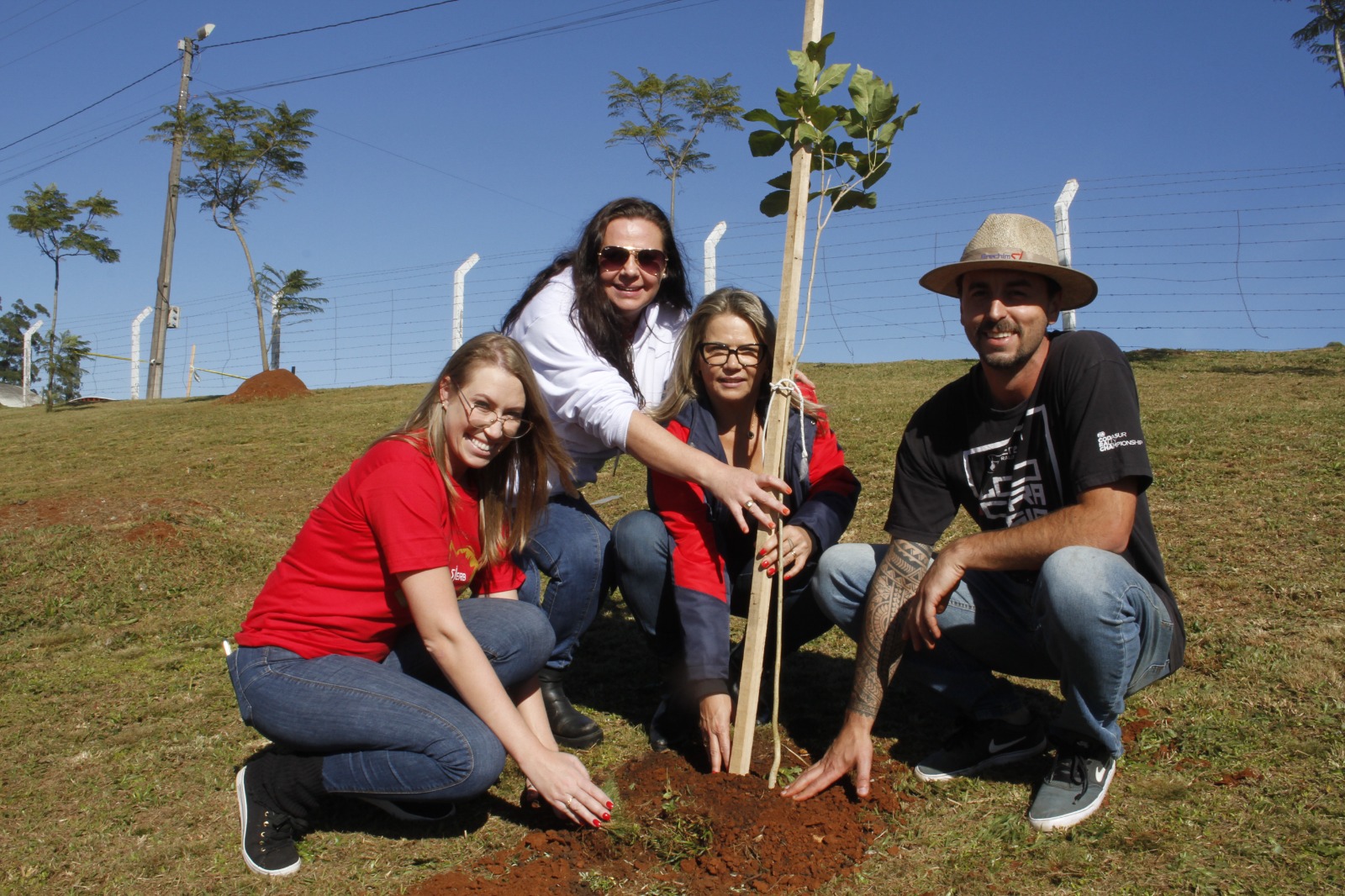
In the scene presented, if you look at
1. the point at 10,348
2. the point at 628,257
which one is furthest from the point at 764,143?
the point at 10,348

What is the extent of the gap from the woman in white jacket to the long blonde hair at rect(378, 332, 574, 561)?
0.74ft

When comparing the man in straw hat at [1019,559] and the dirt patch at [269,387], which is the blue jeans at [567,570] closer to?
the man in straw hat at [1019,559]

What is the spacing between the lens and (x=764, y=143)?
2.80 meters

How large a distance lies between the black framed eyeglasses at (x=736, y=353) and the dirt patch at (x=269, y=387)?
14842 mm

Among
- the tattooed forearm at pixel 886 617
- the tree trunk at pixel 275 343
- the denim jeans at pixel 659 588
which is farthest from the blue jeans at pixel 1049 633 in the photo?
the tree trunk at pixel 275 343

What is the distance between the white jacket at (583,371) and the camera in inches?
122

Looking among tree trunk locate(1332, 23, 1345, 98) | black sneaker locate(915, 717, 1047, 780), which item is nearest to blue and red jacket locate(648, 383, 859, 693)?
black sneaker locate(915, 717, 1047, 780)

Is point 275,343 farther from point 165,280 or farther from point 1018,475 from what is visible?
point 1018,475

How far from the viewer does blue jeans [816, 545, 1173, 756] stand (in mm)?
2359

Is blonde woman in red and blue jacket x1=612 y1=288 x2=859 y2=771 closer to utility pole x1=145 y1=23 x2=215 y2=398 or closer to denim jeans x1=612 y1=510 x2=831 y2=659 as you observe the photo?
denim jeans x1=612 y1=510 x2=831 y2=659

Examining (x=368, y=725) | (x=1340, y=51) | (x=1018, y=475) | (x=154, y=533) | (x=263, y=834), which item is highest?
(x=1340, y=51)

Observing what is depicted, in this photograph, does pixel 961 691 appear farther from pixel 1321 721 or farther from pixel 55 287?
pixel 55 287

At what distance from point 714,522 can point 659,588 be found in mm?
278

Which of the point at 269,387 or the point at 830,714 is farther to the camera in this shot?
the point at 269,387
